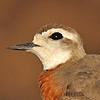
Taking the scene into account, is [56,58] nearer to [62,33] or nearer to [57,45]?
[57,45]

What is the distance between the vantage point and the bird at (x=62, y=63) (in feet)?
15.9

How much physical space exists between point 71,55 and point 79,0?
10190mm

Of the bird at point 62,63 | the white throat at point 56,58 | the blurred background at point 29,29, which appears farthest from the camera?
the blurred background at point 29,29

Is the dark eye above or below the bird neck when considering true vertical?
above

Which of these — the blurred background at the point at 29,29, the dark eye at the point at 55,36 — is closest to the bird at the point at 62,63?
the dark eye at the point at 55,36

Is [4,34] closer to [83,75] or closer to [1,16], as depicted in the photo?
[1,16]

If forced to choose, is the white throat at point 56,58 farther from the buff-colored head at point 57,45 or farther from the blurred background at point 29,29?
the blurred background at point 29,29

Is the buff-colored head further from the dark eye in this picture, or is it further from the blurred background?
the blurred background

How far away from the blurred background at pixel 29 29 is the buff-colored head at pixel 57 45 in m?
5.81

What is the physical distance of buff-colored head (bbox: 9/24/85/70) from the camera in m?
5.32

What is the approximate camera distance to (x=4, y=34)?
1361cm

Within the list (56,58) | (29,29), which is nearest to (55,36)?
(56,58)

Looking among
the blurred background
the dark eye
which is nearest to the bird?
the dark eye

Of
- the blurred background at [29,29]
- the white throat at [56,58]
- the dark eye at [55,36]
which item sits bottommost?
the blurred background at [29,29]
